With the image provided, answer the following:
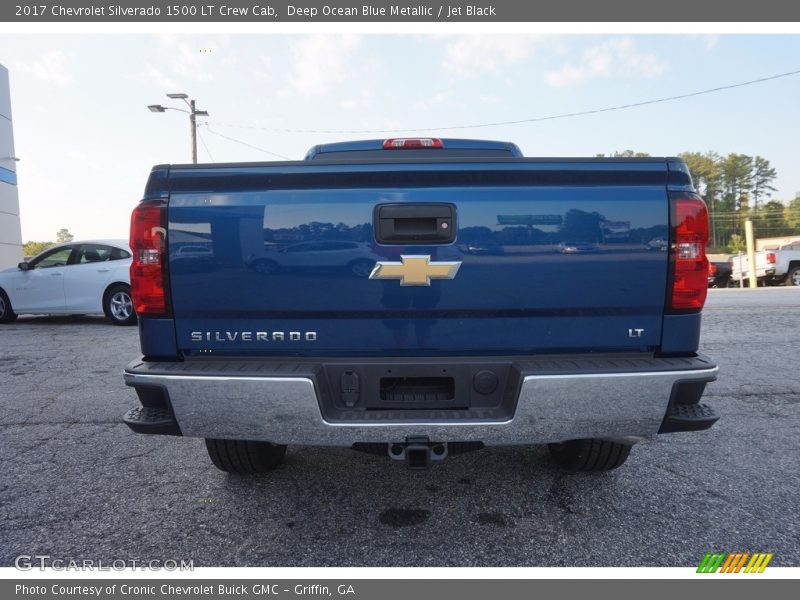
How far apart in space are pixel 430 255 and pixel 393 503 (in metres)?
1.41

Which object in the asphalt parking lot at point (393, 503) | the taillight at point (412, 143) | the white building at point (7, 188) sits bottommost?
the asphalt parking lot at point (393, 503)

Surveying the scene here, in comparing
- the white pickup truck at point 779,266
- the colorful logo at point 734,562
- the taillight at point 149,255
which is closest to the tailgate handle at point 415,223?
the taillight at point 149,255

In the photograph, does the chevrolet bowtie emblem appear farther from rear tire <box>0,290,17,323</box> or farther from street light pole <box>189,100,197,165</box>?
street light pole <box>189,100,197,165</box>

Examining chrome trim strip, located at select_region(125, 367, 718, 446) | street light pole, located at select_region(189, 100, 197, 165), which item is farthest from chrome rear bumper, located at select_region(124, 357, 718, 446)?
street light pole, located at select_region(189, 100, 197, 165)

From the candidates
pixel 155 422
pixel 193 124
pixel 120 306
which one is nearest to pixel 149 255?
pixel 155 422

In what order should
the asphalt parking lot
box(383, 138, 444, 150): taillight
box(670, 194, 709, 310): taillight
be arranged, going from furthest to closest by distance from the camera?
box(383, 138, 444, 150): taillight < the asphalt parking lot < box(670, 194, 709, 310): taillight

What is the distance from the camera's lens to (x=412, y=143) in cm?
337

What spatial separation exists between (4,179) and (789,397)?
24.1 m

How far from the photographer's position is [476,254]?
2010 mm

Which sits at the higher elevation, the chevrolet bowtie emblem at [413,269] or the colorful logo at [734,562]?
the chevrolet bowtie emblem at [413,269]

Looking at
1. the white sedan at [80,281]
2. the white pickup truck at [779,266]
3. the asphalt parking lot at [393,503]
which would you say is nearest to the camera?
the asphalt parking lot at [393,503]

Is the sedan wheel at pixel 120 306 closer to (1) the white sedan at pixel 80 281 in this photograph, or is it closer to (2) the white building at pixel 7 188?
(1) the white sedan at pixel 80 281

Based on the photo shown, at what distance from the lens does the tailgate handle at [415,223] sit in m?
2.01

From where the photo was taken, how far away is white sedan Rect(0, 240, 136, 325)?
28.7 ft
